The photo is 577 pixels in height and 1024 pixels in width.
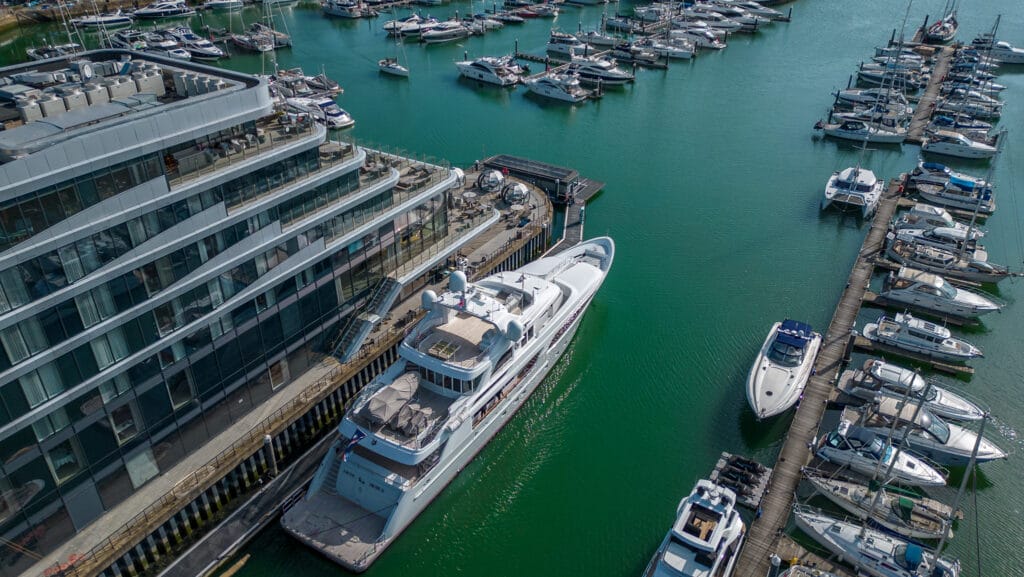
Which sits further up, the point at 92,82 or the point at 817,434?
the point at 92,82

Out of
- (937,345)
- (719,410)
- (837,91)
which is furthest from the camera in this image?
(837,91)

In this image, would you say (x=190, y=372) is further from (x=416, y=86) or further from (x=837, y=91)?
(x=837, y=91)

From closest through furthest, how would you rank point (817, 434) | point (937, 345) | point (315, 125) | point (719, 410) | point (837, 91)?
point (315, 125) → point (817, 434) → point (719, 410) → point (937, 345) → point (837, 91)

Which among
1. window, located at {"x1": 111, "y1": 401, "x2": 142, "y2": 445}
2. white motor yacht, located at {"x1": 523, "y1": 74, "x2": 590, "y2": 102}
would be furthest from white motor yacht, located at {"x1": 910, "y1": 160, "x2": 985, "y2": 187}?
window, located at {"x1": 111, "y1": 401, "x2": 142, "y2": 445}

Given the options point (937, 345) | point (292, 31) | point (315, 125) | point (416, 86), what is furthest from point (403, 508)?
point (292, 31)

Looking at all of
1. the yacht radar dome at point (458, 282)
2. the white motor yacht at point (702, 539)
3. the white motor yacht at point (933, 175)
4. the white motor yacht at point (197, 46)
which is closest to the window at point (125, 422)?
the yacht radar dome at point (458, 282)

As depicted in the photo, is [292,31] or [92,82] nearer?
[92,82]
